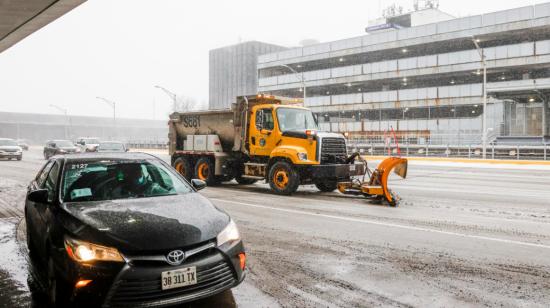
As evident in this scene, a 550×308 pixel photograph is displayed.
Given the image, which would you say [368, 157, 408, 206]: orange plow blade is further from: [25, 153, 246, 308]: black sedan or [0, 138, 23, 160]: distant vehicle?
[0, 138, 23, 160]: distant vehicle

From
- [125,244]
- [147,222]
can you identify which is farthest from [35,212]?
[125,244]

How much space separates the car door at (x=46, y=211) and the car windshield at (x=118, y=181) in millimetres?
144

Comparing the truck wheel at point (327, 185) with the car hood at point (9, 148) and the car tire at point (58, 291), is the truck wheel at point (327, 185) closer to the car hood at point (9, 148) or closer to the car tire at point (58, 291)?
the car tire at point (58, 291)

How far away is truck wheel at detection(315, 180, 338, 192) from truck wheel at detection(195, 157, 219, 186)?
362 cm

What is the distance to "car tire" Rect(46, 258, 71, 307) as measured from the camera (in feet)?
12.4

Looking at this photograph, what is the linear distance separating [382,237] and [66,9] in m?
9.24

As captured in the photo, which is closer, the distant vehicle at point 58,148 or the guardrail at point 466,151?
the guardrail at point 466,151

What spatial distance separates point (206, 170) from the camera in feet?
50.2

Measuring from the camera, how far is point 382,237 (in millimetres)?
7344

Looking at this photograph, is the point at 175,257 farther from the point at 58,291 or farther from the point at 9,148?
the point at 9,148

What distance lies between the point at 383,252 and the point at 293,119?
739 centimetres

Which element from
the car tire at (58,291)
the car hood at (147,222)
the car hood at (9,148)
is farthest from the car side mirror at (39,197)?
the car hood at (9,148)

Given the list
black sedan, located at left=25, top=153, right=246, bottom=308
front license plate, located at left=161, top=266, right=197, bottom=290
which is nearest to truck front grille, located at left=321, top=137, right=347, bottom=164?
black sedan, located at left=25, top=153, right=246, bottom=308

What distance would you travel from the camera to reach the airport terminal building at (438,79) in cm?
3884
